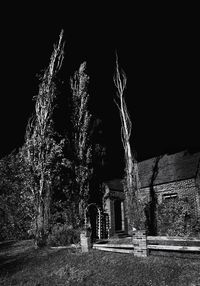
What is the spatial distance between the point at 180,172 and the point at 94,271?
13306mm

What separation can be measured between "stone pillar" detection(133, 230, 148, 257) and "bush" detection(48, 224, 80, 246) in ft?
17.9

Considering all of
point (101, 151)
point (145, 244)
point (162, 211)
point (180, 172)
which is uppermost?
point (101, 151)

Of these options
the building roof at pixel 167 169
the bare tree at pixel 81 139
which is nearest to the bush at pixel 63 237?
the bare tree at pixel 81 139

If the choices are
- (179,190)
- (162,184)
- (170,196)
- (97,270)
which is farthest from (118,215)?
(97,270)

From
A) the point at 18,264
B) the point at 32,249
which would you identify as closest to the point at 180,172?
the point at 32,249

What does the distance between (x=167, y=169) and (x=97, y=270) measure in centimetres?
1412

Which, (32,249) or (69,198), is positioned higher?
(69,198)

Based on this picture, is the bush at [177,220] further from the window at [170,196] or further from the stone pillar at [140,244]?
the window at [170,196]

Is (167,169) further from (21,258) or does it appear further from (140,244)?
(21,258)

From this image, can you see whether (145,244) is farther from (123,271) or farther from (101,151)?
(101,151)

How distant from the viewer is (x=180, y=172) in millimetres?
20438

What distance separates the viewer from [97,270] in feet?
30.1

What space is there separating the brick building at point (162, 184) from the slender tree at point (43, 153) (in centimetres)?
645

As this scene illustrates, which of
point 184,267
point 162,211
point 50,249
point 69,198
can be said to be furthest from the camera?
point 69,198
